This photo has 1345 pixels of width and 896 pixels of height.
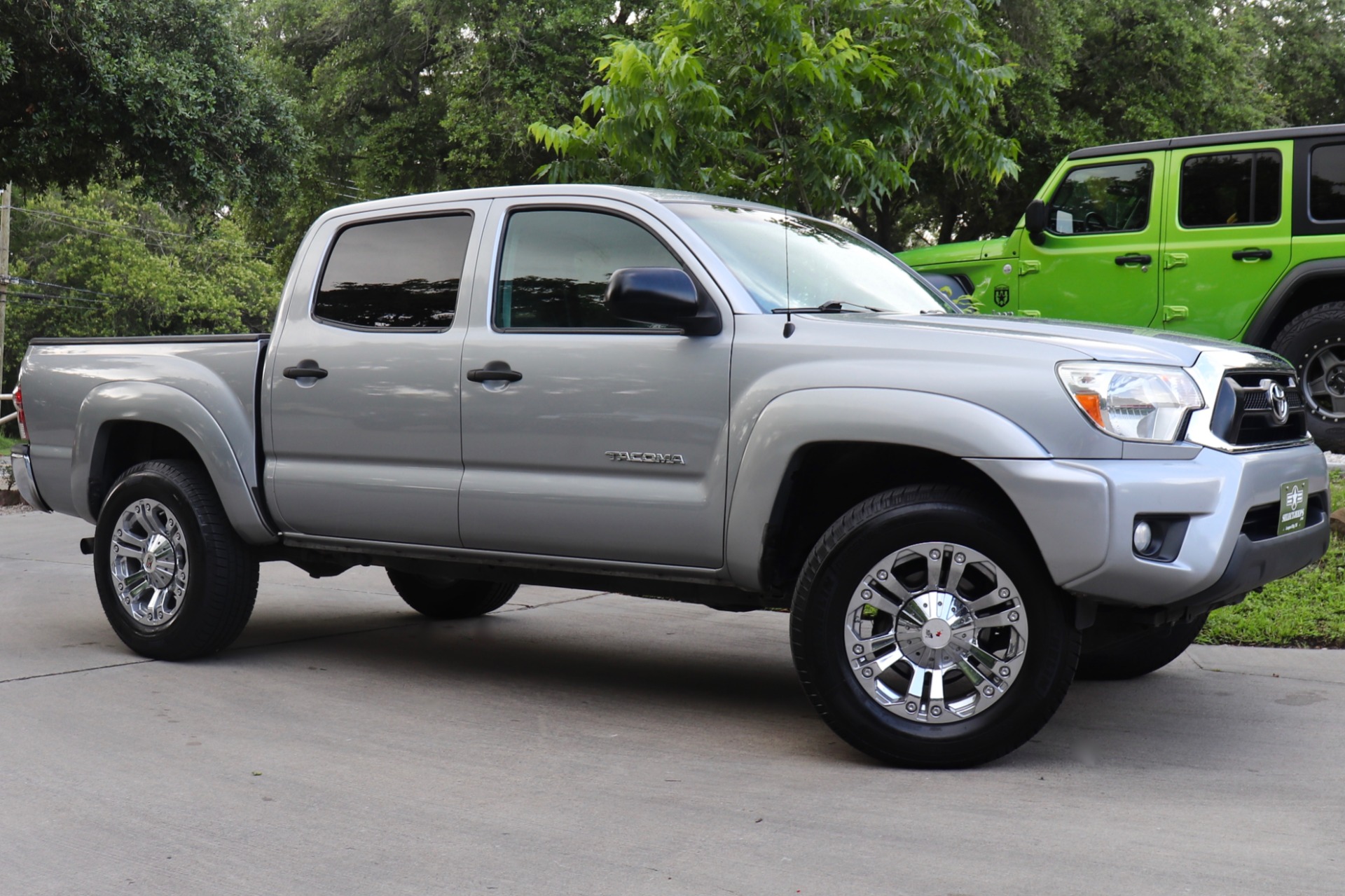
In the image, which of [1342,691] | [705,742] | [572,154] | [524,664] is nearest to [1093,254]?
[572,154]

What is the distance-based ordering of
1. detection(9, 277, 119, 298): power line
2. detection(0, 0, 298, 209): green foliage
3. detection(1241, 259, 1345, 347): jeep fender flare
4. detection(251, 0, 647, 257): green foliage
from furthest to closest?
detection(9, 277, 119, 298): power line → detection(251, 0, 647, 257): green foliage → detection(0, 0, 298, 209): green foliage → detection(1241, 259, 1345, 347): jeep fender flare

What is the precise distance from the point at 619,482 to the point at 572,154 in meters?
4.56

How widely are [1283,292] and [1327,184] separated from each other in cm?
81

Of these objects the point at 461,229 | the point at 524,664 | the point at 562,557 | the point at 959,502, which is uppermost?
the point at 461,229

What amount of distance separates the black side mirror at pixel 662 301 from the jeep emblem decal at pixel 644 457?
447 mm

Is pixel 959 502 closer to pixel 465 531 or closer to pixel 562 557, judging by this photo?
pixel 562 557

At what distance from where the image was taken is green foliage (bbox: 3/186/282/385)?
4816cm

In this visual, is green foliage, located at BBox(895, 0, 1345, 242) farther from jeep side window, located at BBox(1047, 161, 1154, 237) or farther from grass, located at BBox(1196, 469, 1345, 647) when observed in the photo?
grass, located at BBox(1196, 469, 1345, 647)

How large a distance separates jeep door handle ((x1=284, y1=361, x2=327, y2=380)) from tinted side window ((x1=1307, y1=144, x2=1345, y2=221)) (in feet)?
22.9

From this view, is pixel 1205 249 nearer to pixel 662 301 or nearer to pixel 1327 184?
pixel 1327 184

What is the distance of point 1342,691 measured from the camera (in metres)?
5.68

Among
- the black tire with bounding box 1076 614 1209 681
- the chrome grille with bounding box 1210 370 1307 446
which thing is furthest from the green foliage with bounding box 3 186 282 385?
the chrome grille with bounding box 1210 370 1307 446

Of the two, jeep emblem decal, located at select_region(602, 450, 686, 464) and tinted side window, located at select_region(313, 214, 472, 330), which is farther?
tinted side window, located at select_region(313, 214, 472, 330)

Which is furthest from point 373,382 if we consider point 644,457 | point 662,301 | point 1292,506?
point 1292,506
